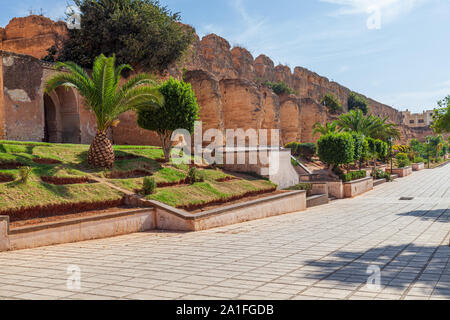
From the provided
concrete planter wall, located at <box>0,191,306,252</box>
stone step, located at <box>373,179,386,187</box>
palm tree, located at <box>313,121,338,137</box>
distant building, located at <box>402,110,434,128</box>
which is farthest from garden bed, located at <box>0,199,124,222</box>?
distant building, located at <box>402,110,434,128</box>

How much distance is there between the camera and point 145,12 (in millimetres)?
20125

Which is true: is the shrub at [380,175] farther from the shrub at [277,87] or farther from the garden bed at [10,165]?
the garden bed at [10,165]

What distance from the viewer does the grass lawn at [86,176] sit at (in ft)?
26.5

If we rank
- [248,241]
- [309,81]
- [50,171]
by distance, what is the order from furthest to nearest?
[309,81], [50,171], [248,241]

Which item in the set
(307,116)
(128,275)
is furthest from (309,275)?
(307,116)

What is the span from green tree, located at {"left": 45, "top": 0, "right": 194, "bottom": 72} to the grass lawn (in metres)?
7.51

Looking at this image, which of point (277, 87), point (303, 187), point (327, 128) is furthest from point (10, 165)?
point (277, 87)

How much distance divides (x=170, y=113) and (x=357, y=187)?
1234cm

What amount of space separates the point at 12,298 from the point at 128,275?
1326 mm

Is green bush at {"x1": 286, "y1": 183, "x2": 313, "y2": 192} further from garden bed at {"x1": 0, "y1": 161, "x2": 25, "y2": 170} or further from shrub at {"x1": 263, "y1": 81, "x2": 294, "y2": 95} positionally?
shrub at {"x1": 263, "y1": 81, "x2": 294, "y2": 95}

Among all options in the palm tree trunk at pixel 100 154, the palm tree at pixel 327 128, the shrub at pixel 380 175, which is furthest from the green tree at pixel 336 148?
the palm tree trunk at pixel 100 154

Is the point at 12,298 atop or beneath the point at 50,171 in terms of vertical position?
beneath

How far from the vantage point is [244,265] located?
5273mm
